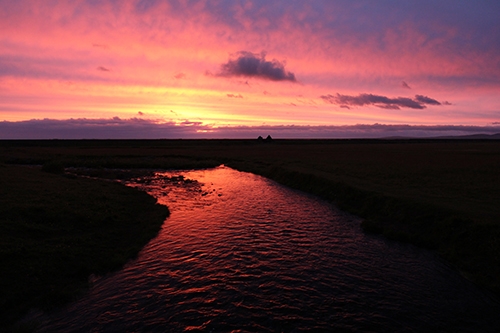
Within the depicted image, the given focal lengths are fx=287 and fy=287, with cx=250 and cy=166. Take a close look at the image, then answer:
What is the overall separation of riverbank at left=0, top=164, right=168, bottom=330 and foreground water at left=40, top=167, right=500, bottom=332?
1.16m

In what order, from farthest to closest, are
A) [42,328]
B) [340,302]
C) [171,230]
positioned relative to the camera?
[171,230] < [340,302] < [42,328]

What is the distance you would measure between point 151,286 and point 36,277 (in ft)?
17.2

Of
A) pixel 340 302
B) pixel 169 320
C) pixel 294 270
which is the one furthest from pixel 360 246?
pixel 169 320

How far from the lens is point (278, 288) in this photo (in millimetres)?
13406

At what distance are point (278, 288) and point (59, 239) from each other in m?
13.4

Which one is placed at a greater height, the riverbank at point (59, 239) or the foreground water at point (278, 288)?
the riverbank at point (59, 239)

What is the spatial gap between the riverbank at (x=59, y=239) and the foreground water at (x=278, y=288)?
3.81ft

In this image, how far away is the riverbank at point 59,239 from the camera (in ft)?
40.5

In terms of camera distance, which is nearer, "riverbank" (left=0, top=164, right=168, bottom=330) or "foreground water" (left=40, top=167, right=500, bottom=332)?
"foreground water" (left=40, top=167, right=500, bottom=332)

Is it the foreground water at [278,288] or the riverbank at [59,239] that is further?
the riverbank at [59,239]

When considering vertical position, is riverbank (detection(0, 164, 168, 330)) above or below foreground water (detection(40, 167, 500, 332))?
above

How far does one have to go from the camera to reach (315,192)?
35.6 metres

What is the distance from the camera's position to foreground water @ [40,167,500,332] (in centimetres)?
1097

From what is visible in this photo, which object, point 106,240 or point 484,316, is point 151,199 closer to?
point 106,240
